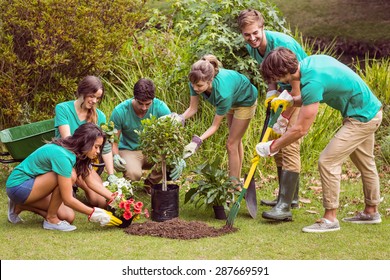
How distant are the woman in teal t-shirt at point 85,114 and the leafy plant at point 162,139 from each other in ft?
1.51

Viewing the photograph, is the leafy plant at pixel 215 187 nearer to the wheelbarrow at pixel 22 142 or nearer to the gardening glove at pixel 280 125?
the gardening glove at pixel 280 125

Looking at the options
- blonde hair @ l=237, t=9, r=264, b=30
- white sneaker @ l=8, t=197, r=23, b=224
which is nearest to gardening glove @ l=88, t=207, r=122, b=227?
white sneaker @ l=8, t=197, r=23, b=224

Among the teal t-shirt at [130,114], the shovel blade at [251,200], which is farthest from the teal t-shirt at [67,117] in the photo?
the shovel blade at [251,200]

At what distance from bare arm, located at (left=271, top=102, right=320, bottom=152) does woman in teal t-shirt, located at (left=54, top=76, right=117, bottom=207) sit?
4.89 feet

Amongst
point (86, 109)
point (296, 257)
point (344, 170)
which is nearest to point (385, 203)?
point (344, 170)

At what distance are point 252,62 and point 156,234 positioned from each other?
2755 mm

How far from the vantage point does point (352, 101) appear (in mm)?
4898

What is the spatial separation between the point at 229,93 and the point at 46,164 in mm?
1597

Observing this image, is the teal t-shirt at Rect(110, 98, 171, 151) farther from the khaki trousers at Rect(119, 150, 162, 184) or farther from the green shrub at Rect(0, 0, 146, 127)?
the green shrub at Rect(0, 0, 146, 127)

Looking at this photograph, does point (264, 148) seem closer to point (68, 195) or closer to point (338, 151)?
point (338, 151)

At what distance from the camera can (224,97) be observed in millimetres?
5430

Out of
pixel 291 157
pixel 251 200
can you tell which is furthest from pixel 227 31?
pixel 251 200

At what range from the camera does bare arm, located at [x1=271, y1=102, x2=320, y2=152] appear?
4.73 metres

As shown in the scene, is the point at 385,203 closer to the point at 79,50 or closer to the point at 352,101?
the point at 352,101
